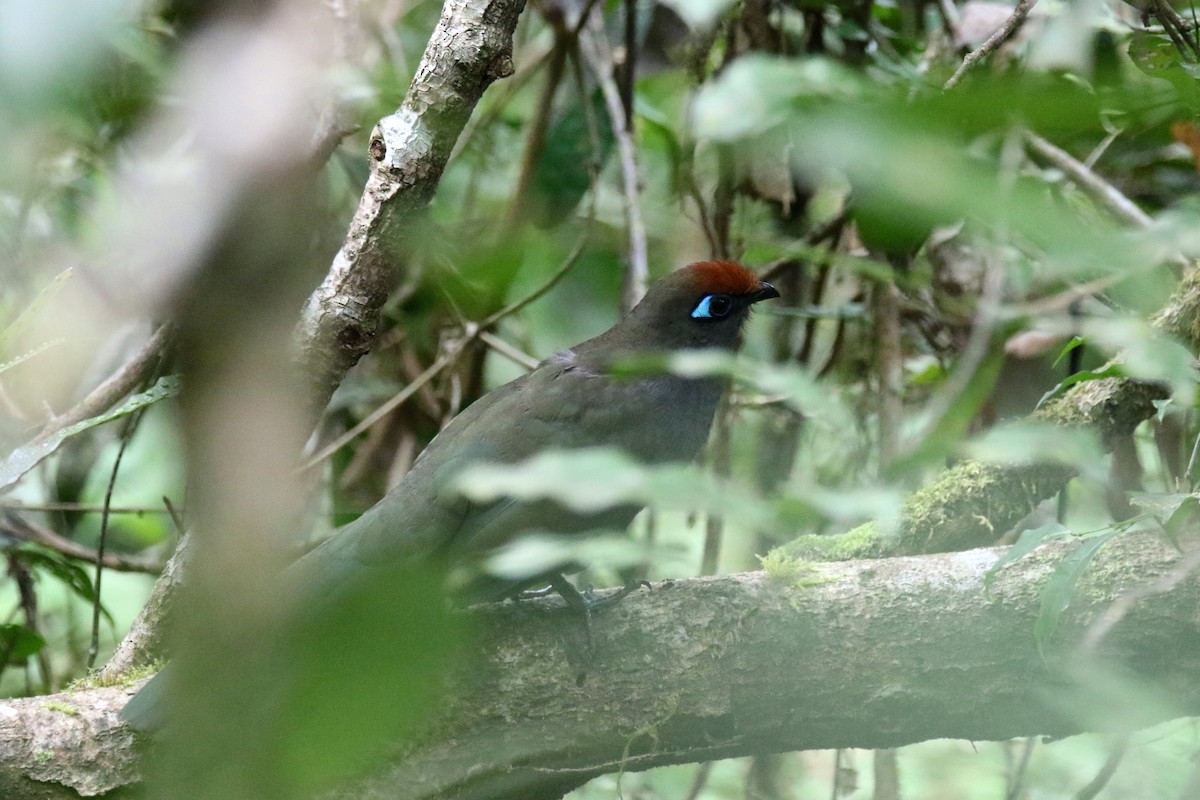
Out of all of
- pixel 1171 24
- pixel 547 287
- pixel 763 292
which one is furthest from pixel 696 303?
pixel 1171 24

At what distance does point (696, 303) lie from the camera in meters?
4.46

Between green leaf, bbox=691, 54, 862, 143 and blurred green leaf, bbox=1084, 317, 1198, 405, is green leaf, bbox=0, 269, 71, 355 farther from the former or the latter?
blurred green leaf, bbox=1084, 317, 1198, 405

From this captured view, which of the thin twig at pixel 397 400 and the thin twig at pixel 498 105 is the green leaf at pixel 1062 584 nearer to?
the thin twig at pixel 397 400

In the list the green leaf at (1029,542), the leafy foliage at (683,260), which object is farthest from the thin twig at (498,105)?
the green leaf at (1029,542)

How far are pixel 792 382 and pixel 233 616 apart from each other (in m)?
0.76

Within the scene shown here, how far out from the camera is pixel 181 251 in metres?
0.85

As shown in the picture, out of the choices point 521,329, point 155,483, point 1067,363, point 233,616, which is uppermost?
point 521,329

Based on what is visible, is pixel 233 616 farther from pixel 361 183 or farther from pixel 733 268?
pixel 361 183

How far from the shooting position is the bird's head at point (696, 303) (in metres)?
4.41

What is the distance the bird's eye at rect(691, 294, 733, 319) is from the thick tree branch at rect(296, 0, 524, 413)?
1.68m

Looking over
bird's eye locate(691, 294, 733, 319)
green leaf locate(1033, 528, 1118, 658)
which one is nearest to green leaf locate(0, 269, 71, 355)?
green leaf locate(1033, 528, 1118, 658)

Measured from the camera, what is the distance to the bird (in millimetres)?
3393

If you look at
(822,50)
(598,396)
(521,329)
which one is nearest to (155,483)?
(521,329)

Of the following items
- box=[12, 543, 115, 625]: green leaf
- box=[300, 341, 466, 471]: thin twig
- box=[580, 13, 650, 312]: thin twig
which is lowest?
box=[12, 543, 115, 625]: green leaf
